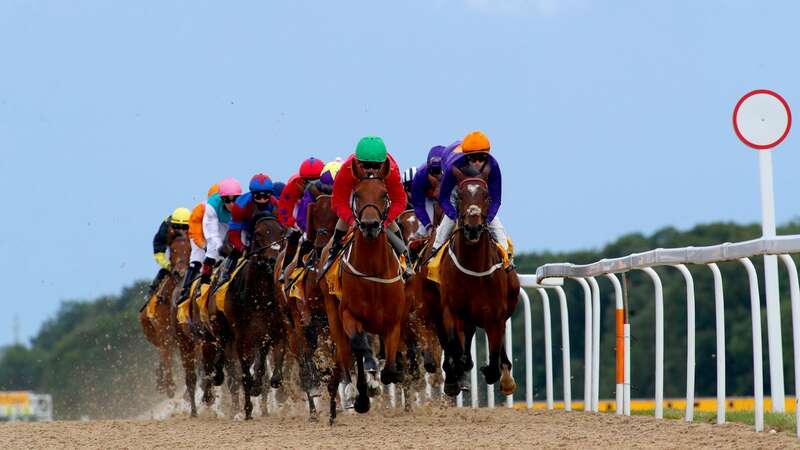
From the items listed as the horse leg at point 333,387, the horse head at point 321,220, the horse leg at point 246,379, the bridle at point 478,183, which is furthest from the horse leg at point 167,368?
the bridle at point 478,183

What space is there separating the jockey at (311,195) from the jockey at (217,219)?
8.06ft

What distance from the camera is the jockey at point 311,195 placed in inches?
539

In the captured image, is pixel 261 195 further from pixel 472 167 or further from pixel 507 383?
pixel 507 383

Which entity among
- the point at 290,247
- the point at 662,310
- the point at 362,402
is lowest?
the point at 362,402

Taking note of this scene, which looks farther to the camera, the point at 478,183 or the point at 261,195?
the point at 261,195

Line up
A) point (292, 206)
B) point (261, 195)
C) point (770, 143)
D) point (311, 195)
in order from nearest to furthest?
point (770, 143)
point (311, 195)
point (292, 206)
point (261, 195)

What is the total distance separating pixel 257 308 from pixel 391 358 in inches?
152

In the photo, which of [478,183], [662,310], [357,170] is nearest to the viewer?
[662,310]

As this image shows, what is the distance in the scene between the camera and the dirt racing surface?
955 centimetres

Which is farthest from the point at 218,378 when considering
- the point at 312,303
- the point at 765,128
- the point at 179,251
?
the point at 765,128

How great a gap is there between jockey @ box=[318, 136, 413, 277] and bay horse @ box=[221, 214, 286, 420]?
2682 mm

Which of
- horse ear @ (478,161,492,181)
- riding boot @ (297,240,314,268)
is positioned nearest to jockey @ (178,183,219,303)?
riding boot @ (297,240,314,268)

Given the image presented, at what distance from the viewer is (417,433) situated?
11312 millimetres

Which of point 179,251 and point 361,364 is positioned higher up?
point 179,251
